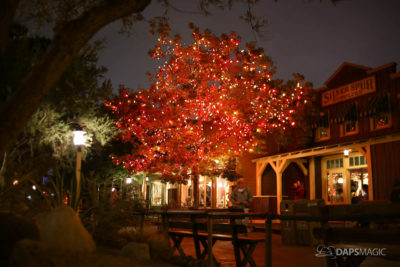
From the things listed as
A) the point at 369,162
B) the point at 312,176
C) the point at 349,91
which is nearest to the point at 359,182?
the point at 312,176

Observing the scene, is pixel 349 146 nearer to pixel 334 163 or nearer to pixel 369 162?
pixel 369 162

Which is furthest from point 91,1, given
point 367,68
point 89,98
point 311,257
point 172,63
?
point 367,68

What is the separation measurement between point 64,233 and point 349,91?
52.2 ft

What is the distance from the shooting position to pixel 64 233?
5.49 meters

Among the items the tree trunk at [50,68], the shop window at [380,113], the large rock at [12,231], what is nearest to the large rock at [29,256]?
the large rock at [12,231]

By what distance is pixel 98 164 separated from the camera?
74.8 feet

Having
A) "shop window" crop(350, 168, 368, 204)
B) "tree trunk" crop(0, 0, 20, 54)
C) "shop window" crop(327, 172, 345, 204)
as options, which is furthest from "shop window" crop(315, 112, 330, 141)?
"tree trunk" crop(0, 0, 20, 54)

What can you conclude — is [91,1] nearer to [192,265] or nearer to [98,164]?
[192,265]

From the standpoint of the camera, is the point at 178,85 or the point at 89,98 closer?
the point at 89,98

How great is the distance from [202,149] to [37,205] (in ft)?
31.5

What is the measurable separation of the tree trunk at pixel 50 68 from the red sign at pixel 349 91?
48.3ft

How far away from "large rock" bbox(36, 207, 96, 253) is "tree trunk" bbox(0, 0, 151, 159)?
141 centimetres

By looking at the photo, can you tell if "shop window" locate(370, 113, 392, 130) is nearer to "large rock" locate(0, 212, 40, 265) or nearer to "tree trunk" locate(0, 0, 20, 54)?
"large rock" locate(0, 212, 40, 265)

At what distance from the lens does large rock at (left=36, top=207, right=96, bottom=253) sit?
213 inches
